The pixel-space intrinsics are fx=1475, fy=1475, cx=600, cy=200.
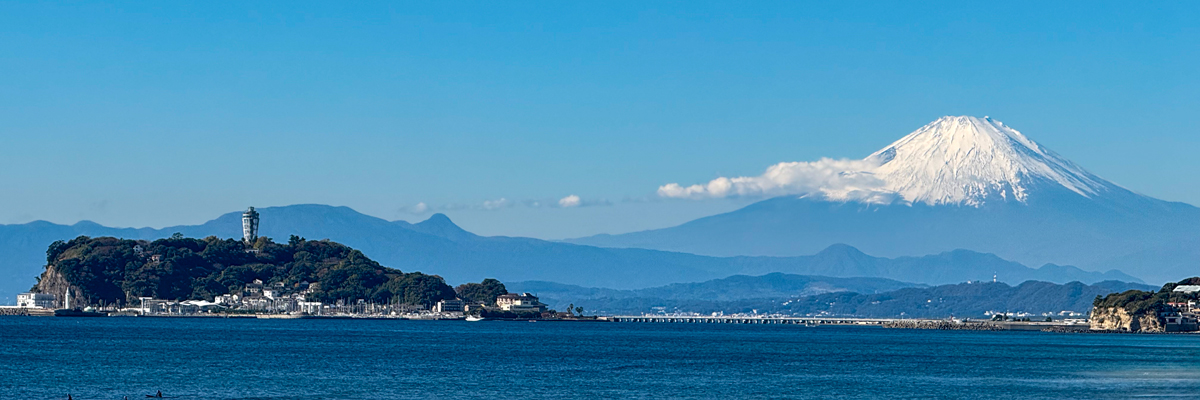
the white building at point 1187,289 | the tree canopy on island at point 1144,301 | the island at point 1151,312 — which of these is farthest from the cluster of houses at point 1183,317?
the white building at point 1187,289

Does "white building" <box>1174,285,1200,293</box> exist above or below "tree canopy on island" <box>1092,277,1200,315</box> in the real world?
above

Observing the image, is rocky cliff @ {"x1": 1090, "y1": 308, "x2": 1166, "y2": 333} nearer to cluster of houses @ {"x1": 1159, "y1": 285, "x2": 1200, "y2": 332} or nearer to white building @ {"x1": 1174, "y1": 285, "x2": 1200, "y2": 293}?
cluster of houses @ {"x1": 1159, "y1": 285, "x2": 1200, "y2": 332}

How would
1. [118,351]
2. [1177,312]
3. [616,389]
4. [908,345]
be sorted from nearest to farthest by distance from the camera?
[616,389]
[118,351]
[908,345]
[1177,312]

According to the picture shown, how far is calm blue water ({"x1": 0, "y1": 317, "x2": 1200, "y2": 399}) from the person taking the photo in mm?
71250

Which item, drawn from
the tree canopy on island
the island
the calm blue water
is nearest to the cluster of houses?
the island

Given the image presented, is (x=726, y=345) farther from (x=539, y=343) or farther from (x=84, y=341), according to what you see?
(x=84, y=341)

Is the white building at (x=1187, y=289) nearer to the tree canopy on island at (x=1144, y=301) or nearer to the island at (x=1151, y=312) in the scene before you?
the island at (x=1151, y=312)

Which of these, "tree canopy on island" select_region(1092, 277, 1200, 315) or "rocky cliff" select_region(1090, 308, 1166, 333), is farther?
"tree canopy on island" select_region(1092, 277, 1200, 315)

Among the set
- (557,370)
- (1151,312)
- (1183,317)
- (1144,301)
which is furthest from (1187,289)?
(557,370)

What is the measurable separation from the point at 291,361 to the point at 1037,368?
156 feet

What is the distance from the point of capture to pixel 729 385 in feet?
253

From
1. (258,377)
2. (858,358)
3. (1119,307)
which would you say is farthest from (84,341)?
(1119,307)

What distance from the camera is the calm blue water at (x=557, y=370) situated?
2805 inches

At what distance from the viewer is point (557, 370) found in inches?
3428
